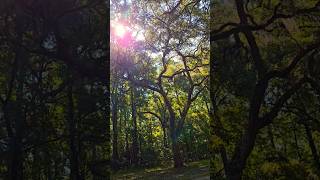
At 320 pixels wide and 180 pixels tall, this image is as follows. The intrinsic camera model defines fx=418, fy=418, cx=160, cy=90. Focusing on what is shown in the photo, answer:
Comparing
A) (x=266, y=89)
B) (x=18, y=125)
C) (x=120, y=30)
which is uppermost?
(x=120, y=30)

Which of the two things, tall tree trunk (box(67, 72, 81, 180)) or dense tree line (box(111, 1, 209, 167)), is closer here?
tall tree trunk (box(67, 72, 81, 180))

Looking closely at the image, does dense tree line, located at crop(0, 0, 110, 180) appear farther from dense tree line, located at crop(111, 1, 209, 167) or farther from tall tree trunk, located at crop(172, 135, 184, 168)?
tall tree trunk, located at crop(172, 135, 184, 168)

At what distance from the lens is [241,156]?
307cm

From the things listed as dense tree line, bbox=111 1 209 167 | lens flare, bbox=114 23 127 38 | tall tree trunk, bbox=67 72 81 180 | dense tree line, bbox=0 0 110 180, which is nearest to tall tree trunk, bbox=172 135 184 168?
dense tree line, bbox=111 1 209 167

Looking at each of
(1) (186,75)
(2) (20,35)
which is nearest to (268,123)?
(1) (186,75)

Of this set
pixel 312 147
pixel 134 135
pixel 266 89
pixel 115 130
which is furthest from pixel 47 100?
pixel 312 147

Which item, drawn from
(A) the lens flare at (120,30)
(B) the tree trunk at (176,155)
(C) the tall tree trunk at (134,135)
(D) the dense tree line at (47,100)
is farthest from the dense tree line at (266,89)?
(D) the dense tree line at (47,100)

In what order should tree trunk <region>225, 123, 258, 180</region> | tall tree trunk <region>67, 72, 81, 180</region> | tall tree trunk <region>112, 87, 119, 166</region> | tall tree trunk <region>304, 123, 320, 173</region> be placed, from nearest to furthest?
tall tree trunk <region>304, 123, 320, 173</region>, tree trunk <region>225, 123, 258, 180</region>, tall tree trunk <region>67, 72, 81, 180</region>, tall tree trunk <region>112, 87, 119, 166</region>

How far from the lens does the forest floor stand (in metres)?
3.44

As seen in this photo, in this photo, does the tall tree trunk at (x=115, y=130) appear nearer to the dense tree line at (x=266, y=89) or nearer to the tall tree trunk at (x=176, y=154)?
the tall tree trunk at (x=176, y=154)

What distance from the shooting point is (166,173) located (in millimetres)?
3496

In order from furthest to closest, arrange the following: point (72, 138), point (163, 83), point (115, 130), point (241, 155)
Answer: point (163, 83) → point (115, 130) → point (72, 138) → point (241, 155)

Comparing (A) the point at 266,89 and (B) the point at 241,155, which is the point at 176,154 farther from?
(A) the point at 266,89

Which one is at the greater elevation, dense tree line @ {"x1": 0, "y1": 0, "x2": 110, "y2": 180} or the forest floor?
dense tree line @ {"x1": 0, "y1": 0, "x2": 110, "y2": 180}
